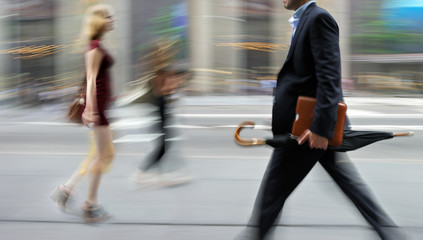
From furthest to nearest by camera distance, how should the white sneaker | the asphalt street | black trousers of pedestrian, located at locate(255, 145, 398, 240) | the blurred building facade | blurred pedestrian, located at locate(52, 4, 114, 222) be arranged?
1. the blurred building facade
2. the white sneaker
3. blurred pedestrian, located at locate(52, 4, 114, 222)
4. the asphalt street
5. black trousers of pedestrian, located at locate(255, 145, 398, 240)

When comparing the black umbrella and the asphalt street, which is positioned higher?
the black umbrella

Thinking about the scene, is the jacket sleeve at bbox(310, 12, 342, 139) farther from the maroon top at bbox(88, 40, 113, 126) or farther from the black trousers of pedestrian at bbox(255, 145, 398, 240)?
the maroon top at bbox(88, 40, 113, 126)

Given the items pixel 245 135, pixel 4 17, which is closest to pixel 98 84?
pixel 245 135

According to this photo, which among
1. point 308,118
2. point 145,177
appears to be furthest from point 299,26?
point 145,177

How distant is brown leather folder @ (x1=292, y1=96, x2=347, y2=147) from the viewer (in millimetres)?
2611

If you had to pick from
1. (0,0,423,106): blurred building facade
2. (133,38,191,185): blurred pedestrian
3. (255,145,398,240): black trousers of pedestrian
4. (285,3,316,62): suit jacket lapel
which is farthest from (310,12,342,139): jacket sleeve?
(0,0,423,106): blurred building facade

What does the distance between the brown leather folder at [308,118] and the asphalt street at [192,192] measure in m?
0.39

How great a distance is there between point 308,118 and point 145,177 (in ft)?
10.0

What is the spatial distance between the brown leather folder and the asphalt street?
391mm

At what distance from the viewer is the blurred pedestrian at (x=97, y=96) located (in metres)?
4.01

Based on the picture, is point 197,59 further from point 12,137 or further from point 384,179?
point 384,179

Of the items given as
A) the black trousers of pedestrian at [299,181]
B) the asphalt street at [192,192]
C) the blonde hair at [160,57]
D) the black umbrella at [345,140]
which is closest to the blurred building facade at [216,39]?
the asphalt street at [192,192]

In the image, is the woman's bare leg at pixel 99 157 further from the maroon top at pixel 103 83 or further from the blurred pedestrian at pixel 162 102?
the blurred pedestrian at pixel 162 102

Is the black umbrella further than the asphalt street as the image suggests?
No
